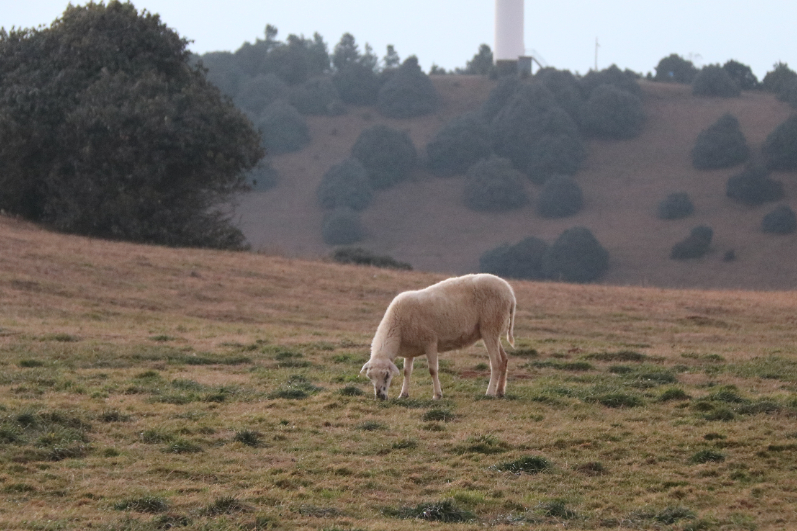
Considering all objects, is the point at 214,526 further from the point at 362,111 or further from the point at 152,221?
the point at 362,111

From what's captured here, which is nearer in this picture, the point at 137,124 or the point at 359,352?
the point at 359,352

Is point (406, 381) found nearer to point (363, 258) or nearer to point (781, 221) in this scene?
point (363, 258)

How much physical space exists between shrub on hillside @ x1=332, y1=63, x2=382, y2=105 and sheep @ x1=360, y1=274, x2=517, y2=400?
104 m

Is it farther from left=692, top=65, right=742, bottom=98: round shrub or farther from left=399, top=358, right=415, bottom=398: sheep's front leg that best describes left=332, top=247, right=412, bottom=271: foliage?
left=692, top=65, right=742, bottom=98: round shrub

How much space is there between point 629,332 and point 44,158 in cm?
2338

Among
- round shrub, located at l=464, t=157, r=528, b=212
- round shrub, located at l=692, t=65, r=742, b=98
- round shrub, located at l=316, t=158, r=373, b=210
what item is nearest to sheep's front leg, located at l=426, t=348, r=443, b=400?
round shrub, located at l=464, t=157, r=528, b=212

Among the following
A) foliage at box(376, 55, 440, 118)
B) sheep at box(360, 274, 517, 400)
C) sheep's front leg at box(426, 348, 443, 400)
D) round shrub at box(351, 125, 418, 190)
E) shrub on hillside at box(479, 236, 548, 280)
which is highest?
foliage at box(376, 55, 440, 118)

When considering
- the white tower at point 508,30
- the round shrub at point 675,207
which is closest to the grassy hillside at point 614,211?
the round shrub at point 675,207

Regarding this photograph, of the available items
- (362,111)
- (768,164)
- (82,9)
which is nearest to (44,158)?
(82,9)

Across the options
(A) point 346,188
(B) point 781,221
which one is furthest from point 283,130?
(B) point 781,221

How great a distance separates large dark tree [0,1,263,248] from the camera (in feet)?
114

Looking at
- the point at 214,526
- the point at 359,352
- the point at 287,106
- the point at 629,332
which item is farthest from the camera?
the point at 287,106

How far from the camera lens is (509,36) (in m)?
110

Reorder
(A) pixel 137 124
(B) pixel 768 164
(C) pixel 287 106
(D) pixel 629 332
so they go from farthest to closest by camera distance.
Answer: (C) pixel 287 106 → (B) pixel 768 164 → (A) pixel 137 124 → (D) pixel 629 332
